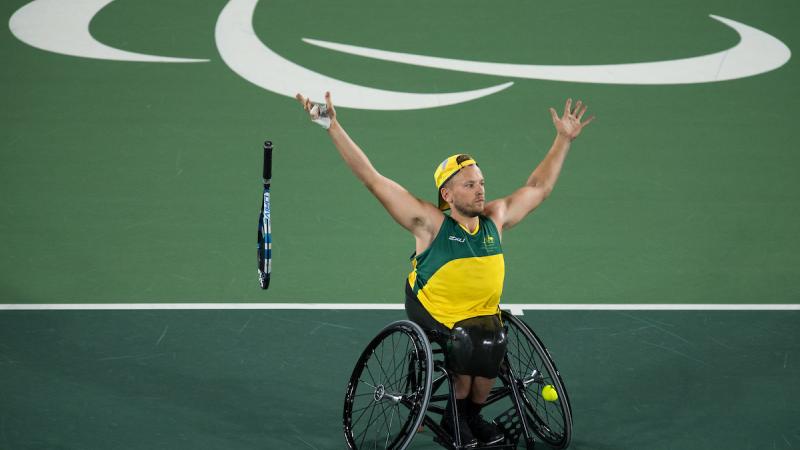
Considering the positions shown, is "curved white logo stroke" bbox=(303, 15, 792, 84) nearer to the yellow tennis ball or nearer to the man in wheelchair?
the man in wheelchair

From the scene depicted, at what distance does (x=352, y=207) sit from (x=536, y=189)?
3075 millimetres

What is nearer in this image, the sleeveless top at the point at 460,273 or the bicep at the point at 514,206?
the sleeveless top at the point at 460,273

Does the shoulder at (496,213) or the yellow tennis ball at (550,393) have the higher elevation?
the shoulder at (496,213)

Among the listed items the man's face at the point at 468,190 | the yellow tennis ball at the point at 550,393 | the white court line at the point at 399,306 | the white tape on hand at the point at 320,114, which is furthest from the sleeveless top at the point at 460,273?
the white court line at the point at 399,306

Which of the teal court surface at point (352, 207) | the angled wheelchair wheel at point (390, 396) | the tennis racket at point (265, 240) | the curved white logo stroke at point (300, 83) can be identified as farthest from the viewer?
the curved white logo stroke at point (300, 83)

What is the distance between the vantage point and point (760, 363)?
7102 mm

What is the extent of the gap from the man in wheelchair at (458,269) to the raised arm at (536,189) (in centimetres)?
12

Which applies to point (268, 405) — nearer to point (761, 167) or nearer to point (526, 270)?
point (526, 270)

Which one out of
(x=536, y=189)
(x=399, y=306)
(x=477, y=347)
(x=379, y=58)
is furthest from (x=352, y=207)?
(x=477, y=347)

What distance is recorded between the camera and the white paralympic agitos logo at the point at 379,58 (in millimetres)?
10430

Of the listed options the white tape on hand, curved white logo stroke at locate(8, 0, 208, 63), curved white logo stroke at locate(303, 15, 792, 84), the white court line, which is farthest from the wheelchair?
curved white logo stroke at locate(8, 0, 208, 63)

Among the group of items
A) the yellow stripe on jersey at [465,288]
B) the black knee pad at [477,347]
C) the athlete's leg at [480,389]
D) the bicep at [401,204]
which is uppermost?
the bicep at [401,204]

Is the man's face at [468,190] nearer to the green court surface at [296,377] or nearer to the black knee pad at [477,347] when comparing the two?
the black knee pad at [477,347]

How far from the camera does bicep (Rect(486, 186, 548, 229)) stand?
20.1 ft
